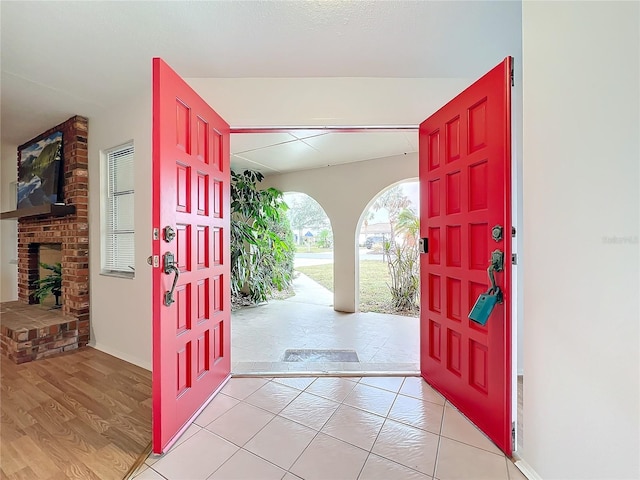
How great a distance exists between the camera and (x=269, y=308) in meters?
4.42

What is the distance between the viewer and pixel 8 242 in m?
4.07

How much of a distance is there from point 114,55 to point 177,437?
2.41 meters

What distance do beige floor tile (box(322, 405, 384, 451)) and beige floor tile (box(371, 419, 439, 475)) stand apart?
41 mm

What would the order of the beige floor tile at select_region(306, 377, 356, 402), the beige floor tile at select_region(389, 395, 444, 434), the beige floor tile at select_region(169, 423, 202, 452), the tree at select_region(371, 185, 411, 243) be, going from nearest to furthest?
the beige floor tile at select_region(169, 423, 202, 452) → the beige floor tile at select_region(389, 395, 444, 434) → the beige floor tile at select_region(306, 377, 356, 402) → the tree at select_region(371, 185, 411, 243)

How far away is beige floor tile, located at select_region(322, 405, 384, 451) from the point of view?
4.63ft

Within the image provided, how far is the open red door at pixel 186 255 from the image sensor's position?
4.31 feet

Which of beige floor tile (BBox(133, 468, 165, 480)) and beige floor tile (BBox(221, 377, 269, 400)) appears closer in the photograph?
beige floor tile (BBox(133, 468, 165, 480))

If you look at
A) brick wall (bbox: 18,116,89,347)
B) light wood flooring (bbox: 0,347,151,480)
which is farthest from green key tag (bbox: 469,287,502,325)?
brick wall (bbox: 18,116,89,347)

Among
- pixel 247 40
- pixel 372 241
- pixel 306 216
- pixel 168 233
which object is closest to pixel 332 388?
pixel 168 233

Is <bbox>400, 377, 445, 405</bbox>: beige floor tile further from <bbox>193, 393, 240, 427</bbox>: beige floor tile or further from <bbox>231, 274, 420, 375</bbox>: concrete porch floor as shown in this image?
<bbox>193, 393, 240, 427</bbox>: beige floor tile

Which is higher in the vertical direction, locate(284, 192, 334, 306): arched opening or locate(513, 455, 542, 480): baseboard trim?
locate(284, 192, 334, 306): arched opening

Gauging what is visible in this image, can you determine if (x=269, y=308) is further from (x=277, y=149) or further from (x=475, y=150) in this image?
(x=475, y=150)

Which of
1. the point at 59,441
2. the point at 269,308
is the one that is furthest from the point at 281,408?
the point at 269,308

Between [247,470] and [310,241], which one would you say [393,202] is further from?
[247,470]
